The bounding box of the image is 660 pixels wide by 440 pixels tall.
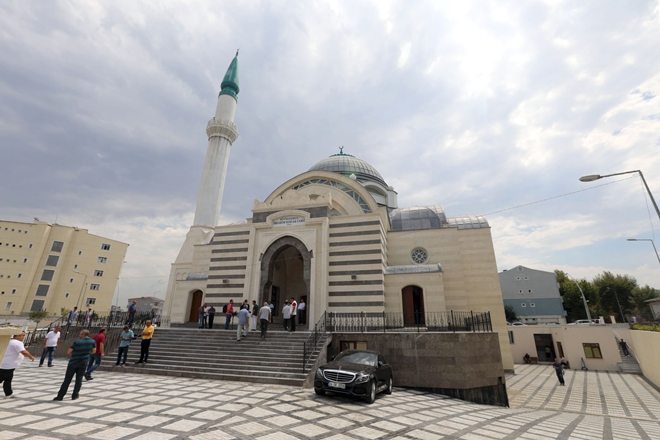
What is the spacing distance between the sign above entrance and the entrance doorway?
1019 inches

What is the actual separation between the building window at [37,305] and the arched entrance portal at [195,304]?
116 ft

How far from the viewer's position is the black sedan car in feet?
25.4

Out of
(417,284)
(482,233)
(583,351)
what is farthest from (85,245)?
(583,351)

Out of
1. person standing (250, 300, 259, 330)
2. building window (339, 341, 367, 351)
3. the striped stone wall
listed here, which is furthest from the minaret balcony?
building window (339, 341, 367, 351)

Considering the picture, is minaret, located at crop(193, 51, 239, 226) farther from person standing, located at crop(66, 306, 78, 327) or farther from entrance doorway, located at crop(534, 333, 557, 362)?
entrance doorway, located at crop(534, 333, 557, 362)

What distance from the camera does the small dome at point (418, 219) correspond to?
21.8 metres

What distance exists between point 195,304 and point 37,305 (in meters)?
36.2

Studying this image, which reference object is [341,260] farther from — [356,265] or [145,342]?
[145,342]

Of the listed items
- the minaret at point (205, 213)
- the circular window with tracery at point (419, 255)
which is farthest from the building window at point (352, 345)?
the minaret at point (205, 213)

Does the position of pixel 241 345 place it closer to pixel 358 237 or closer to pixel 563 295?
pixel 358 237

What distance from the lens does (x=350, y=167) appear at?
2952cm

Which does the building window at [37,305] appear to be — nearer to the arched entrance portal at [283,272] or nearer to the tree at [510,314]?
the arched entrance portal at [283,272]

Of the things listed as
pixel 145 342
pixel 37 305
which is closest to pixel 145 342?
pixel 145 342

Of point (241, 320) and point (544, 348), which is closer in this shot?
point (241, 320)
